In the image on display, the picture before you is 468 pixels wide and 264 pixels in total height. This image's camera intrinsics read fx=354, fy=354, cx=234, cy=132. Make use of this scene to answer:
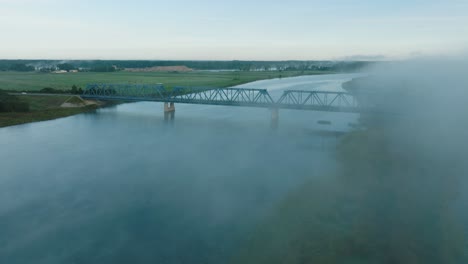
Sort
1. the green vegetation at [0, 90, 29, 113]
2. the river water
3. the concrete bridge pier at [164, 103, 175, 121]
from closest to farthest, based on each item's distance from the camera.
A: the river water
the green vegetation at [0, 90, 29, 113]
the concrete bridge pier at [164, 103, 175, 121]

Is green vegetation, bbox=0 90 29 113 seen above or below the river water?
above

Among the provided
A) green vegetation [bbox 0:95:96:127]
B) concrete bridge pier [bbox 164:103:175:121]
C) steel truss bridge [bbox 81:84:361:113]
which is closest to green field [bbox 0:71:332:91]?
green vegetation [bbox 0:95:96:127]

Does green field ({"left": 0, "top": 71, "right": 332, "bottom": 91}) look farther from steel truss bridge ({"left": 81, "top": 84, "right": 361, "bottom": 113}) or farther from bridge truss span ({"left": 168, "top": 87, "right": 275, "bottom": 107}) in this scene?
bridge truss span ({"left": 168, "top": 87, "right": 275, "bottom": 107})

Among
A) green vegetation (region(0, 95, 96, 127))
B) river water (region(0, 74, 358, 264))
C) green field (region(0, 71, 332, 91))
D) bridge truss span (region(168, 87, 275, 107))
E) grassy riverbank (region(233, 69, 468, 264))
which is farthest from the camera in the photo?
green field (region(0, 71, 332, 91))

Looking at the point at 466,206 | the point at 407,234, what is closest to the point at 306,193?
the point at 407,234

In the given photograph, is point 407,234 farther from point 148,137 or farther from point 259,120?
point 259,120

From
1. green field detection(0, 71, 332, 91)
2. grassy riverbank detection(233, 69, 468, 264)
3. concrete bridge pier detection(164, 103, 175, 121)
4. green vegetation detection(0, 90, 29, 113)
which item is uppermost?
green field detection(0, 71, 332, 91)

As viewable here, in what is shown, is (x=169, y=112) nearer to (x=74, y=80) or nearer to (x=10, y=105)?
(x=10, y=105)

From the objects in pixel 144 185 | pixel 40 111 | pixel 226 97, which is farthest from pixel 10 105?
pixel 144 185

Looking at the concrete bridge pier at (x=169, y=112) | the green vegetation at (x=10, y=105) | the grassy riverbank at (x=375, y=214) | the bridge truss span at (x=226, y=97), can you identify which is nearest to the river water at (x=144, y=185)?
the grassy riverbank at (x=375, y=214)

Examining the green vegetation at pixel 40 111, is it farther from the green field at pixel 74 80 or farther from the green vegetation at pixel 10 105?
the green field at pixel 74 80
